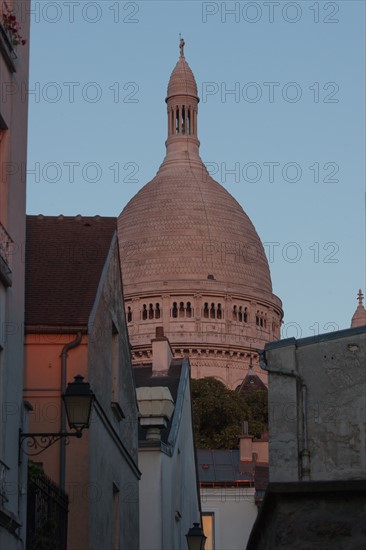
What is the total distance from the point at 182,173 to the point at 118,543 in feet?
424

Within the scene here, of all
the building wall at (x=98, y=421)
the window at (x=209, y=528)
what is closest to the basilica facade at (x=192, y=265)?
the window at (x=209, y=528)

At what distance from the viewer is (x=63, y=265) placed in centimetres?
1884

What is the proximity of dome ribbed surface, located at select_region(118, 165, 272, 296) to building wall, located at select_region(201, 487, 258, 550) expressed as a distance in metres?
101

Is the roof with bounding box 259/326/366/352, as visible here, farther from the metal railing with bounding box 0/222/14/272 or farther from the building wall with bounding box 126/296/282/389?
the building wall with bounding box 126/296/282/389

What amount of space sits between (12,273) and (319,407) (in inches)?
137

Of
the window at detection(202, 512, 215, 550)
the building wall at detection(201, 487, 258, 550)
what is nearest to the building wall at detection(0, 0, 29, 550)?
the building wall at detection(201, 487, 258, 550)

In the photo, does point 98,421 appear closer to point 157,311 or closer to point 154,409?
point 154,409

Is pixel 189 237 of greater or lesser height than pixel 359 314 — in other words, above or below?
above

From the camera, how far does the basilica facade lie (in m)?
135

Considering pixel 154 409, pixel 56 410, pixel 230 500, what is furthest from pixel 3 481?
pixel 230 500

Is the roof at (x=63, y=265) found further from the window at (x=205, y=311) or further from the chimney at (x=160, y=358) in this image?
the window at (x=205, y=311)

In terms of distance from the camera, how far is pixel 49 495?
1561 centimetres

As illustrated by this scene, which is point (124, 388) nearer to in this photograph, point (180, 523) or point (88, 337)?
point (88, 337)

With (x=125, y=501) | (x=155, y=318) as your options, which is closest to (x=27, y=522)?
(x=125, y=501)
